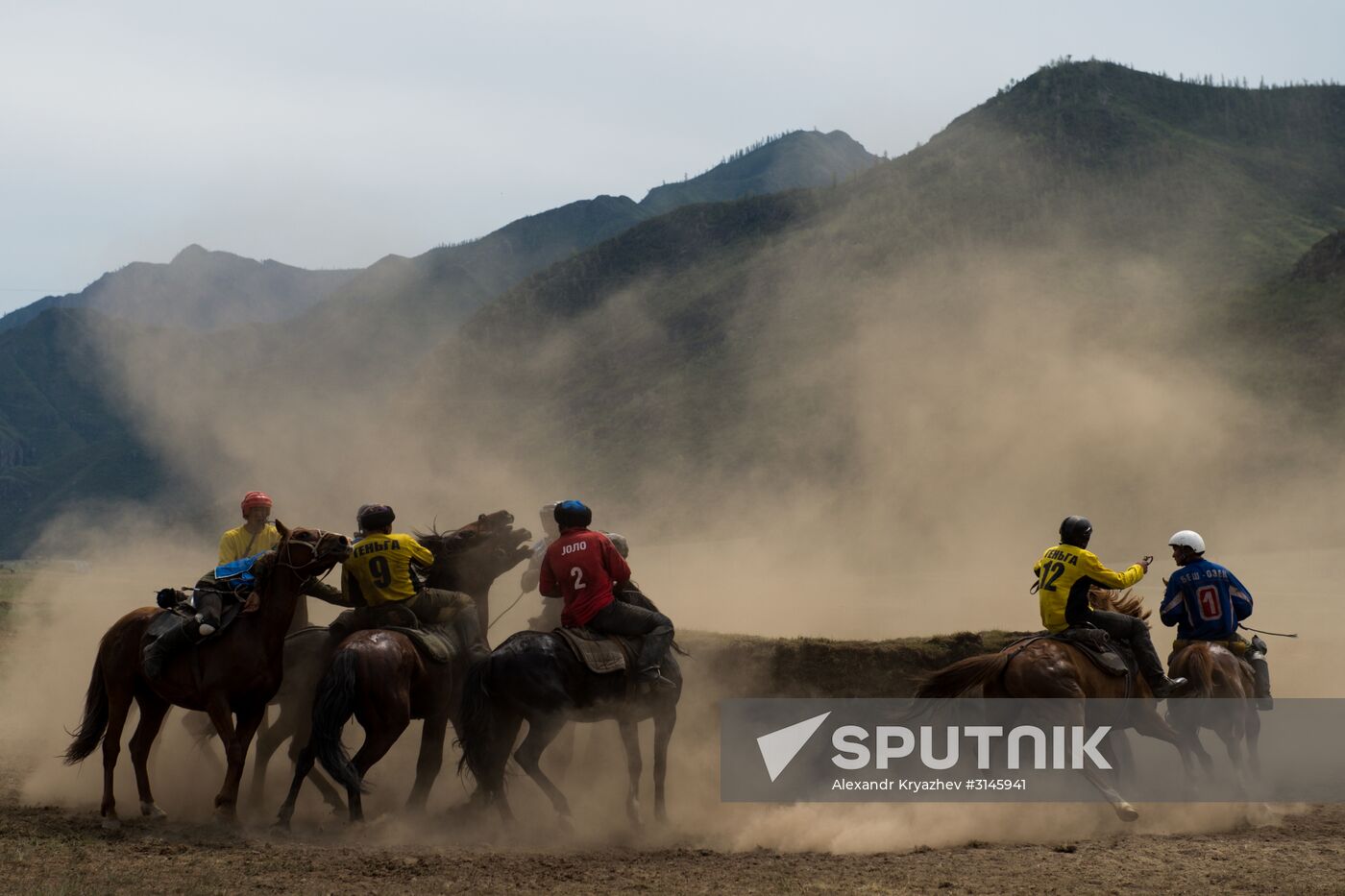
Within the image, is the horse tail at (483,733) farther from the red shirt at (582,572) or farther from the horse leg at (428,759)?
the red shirt at (582,572)

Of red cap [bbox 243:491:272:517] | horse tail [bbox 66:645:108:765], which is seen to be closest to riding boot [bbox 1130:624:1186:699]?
red cap [bbox 243:491:272:517]

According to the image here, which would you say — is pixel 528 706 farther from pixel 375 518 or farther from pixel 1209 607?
pixel 1209 607

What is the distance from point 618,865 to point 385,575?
375cm

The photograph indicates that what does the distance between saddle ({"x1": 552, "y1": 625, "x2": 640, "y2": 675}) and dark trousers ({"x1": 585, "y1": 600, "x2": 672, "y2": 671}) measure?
0.23 feet

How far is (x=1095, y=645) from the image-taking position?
1202cm

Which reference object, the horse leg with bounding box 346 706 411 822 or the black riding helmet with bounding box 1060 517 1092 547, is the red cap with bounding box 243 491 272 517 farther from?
the black riding helmet with bounding box 1060 517 1092 547

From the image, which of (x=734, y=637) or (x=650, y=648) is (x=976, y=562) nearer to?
(x=734, y=637)

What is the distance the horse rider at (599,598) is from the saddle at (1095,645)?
3407 mm

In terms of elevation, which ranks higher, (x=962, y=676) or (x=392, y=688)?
(x=962, y=676)

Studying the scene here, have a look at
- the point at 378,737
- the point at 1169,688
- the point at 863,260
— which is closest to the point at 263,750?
the point at 378,737

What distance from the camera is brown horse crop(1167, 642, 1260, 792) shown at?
1241cm

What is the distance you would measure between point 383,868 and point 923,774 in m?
5.21

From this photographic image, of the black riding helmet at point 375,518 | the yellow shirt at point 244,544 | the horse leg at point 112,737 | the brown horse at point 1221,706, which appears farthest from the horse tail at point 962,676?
the horse leg at point 112,737

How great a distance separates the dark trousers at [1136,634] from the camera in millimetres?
12320
